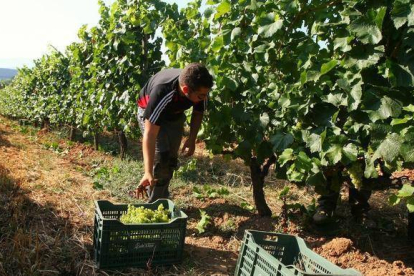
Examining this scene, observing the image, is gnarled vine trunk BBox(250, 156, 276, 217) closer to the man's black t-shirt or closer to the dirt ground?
the dirt ground

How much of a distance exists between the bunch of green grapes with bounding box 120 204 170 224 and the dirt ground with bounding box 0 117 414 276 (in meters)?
0.38

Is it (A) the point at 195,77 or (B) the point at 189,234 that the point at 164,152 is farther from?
(A) the point at 195,77

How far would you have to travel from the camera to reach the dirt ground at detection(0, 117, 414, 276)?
2.85 meters

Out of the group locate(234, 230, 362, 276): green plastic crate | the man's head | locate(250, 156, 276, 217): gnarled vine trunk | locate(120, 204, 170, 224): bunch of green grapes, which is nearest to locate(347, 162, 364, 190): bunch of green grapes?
locate(234, 230, 362, 276): green plastic crate

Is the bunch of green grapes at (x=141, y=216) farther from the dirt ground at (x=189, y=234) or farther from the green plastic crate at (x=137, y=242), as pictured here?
the dirt ground at (x=189, y=234)

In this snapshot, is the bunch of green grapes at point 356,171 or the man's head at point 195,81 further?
the man's head at point 195,81

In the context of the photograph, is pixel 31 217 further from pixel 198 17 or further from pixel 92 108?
pixel 92 108

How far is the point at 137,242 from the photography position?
283 cm

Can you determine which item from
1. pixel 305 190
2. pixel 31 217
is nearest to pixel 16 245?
pixel 31 217

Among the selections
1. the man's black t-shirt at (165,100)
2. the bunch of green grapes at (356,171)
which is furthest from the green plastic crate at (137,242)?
the bunch of green grapes at (356,171)

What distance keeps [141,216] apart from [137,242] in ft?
0.64

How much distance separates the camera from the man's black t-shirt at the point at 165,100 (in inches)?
117

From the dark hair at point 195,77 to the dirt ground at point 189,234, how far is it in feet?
4.66

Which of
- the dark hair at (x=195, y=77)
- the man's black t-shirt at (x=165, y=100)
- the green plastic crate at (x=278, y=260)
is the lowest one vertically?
the green plastic crate at (x=278, y=260)
